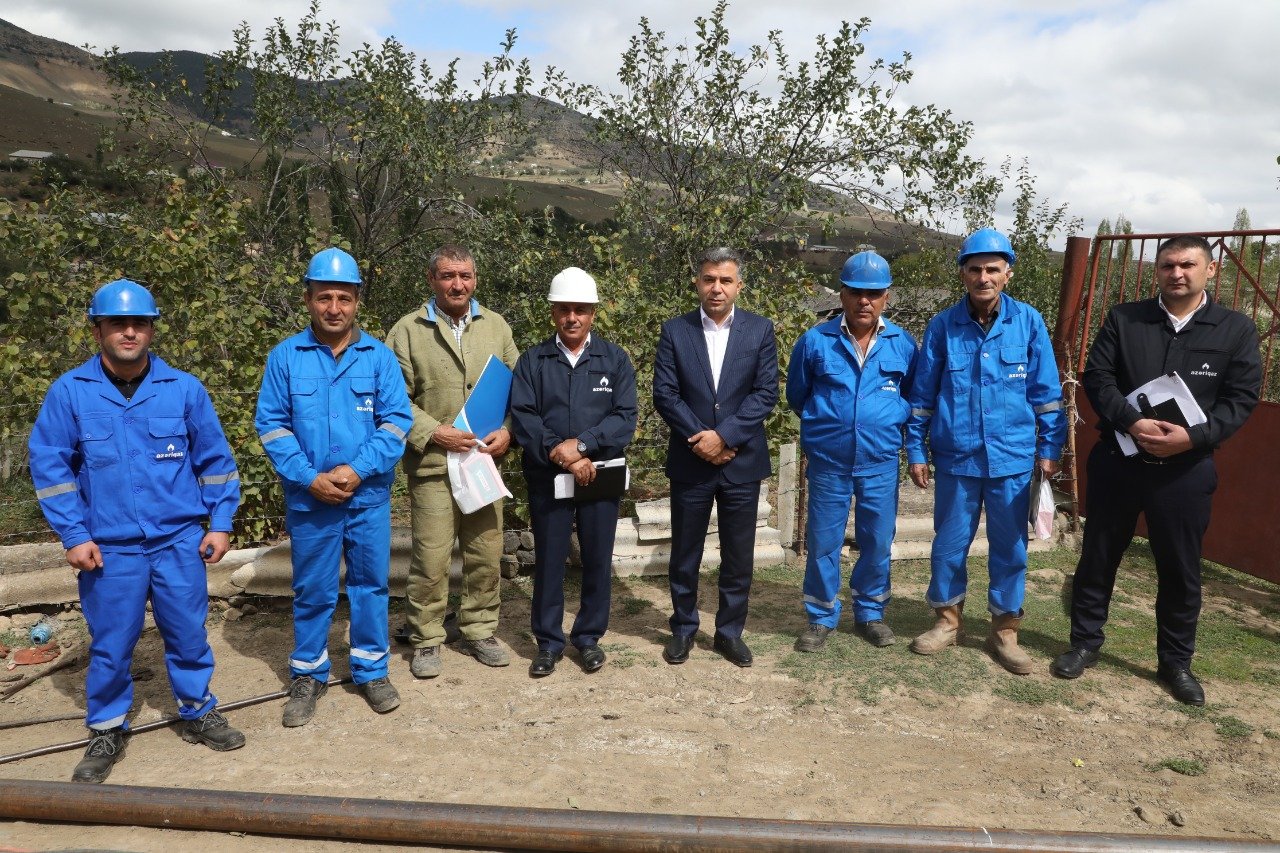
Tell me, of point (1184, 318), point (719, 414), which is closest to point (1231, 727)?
point (1184, 318)

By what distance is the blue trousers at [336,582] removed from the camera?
396 cm

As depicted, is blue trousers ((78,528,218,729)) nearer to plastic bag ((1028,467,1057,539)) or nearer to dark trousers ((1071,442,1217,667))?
plastic bag ((1028,467,1057,539))

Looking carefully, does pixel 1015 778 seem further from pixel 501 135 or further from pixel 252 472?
pixel 501 135

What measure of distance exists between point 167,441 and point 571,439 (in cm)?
172

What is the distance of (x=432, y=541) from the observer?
4.36m

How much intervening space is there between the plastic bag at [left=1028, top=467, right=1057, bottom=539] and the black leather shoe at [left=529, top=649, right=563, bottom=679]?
8.24 feet

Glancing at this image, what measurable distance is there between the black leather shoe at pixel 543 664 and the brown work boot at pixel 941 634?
6.17 feet

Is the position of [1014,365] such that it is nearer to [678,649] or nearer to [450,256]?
[678,649]

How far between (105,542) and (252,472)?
229 cm

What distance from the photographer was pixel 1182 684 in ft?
13.7

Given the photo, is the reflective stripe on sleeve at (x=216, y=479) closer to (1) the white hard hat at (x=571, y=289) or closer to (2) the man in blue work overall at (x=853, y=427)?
(1) the white hard hat at (x=571, y=289)

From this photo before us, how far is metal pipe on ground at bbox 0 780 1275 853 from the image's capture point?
9.14 ft

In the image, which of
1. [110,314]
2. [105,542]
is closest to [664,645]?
[105,542]

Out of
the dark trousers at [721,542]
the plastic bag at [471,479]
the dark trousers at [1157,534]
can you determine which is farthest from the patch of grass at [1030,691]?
the plastic bag at [471,479]
